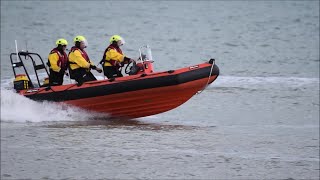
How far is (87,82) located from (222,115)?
2795 mm

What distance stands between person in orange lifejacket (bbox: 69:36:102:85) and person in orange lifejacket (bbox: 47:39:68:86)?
0.58 ft

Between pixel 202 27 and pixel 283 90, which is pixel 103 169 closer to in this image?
pixel 283 90

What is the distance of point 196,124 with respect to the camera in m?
13.0

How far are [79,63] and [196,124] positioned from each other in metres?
2.27

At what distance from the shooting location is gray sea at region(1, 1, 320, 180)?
9.80m

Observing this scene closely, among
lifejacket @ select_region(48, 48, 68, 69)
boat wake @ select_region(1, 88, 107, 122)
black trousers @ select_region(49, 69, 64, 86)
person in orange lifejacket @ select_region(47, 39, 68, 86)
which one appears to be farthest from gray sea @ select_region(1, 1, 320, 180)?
lifejacket @ select_region(48, 48, 68, 69)

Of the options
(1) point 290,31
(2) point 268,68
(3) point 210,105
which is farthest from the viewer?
(1) point 290,31

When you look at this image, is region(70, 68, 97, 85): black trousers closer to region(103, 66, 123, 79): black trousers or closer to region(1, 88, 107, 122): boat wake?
region(103, 66, 123, 79): black trousers

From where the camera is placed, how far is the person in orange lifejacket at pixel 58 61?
12789mm

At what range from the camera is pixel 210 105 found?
14930 mm

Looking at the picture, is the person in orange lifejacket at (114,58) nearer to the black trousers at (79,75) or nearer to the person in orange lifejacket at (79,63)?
the person in orange lifejacket at (79,63)

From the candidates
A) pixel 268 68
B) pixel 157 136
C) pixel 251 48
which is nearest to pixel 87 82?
pixel 157 136

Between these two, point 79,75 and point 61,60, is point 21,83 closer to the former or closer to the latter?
point 61,60

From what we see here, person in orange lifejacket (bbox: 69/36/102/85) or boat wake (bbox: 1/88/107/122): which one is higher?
person in orange lifejacket (bbox: 69/36/102/85)
